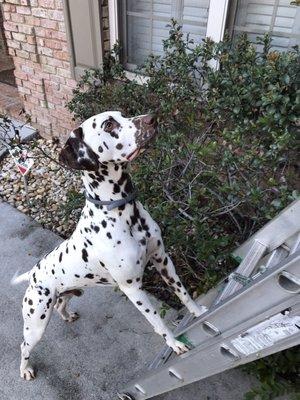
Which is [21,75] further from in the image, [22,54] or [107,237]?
[107,237]

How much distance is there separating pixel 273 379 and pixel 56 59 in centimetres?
386

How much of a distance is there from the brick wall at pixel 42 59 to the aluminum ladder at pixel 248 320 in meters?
2.94

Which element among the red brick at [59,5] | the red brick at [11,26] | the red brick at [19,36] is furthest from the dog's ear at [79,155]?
the red brick at [11,26]

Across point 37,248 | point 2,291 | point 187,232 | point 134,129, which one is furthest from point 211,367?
point 37,248

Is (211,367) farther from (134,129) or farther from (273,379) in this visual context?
(134,129)

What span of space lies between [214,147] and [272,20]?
1.32 metres

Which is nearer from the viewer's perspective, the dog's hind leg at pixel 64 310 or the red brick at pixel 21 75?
the dog's hind leg at pixel 64 310

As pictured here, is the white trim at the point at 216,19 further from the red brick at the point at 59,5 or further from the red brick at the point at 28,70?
the red brick at the point at 28,70

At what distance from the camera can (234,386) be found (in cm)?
211

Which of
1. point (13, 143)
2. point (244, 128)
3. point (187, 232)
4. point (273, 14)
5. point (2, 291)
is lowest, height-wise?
point (2, 291)

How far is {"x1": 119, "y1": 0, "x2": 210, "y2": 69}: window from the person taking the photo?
10.3ft

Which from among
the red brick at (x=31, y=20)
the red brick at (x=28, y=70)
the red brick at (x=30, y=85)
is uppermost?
the red brick at (x=31, y=20)

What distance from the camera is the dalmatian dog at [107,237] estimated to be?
142 cm

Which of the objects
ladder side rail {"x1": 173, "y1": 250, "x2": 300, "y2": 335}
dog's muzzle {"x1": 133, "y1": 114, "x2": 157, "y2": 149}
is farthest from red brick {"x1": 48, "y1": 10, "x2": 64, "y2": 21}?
ladder side rail {"x1": 173, "y1": 250, "x2": 300, "y2": 335}
